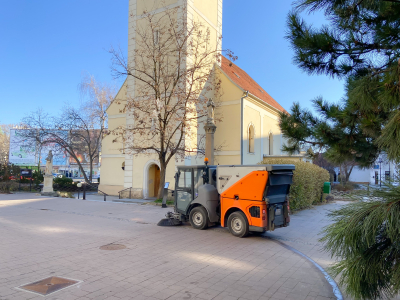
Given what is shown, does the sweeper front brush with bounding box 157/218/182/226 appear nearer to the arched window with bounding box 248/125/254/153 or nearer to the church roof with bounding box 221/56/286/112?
the arched window with bounding box 248/125/254/153

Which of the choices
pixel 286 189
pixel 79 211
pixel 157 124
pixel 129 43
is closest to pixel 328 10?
pixel 286 189

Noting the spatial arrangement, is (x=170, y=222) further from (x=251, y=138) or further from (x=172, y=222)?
(x=251, y=138)

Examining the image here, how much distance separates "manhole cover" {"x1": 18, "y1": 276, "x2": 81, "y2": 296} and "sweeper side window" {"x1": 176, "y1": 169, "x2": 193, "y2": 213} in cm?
559

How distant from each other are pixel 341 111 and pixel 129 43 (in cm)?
2406

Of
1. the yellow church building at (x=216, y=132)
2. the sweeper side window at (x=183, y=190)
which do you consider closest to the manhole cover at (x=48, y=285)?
the sweeper side window at (x=183, y=190)

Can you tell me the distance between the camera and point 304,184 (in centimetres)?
1592

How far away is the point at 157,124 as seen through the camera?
19312mm

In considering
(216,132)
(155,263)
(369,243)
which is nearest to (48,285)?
(155,263)

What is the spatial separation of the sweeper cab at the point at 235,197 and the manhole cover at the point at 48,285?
5.04 meters

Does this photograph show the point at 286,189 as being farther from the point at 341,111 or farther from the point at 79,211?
the point at 79,211

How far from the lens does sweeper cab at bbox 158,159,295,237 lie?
867 centimetres

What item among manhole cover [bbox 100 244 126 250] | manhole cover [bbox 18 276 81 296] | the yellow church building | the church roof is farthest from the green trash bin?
manhole cover [bbox 18 276 81 296]

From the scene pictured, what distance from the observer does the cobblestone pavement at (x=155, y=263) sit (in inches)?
196

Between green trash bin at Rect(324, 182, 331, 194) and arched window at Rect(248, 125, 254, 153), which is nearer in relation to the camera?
green trash bin at Rect(324, 182, 331, 194)
